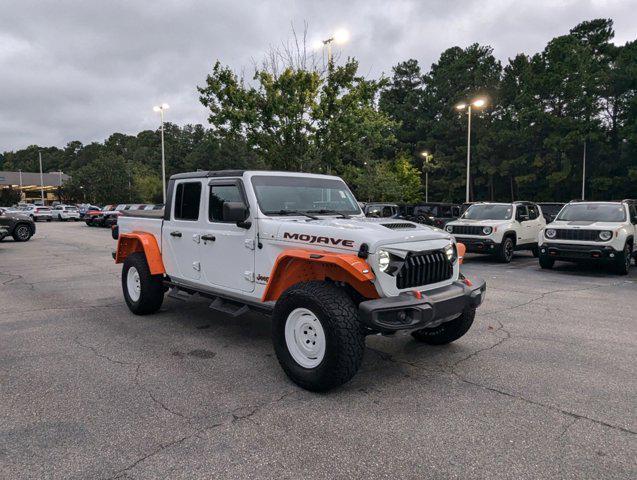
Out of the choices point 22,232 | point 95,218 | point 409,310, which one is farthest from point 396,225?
point 95,218

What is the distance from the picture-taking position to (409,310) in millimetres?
3844

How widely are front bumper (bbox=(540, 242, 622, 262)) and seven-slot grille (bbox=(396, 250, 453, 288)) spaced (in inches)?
316

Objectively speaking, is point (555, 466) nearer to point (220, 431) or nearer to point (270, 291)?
point (220, 431)

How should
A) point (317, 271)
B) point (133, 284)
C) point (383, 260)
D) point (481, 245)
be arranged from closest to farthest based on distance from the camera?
point (383, 260)
point (317, 271)
point (133, 284)
point (481, 245)

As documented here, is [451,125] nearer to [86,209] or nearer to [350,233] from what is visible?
[86,209]

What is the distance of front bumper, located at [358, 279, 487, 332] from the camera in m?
3.71

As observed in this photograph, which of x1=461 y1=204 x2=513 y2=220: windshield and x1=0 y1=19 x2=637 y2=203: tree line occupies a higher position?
x1=0 y1=19 x2=637 y2=203: tree line

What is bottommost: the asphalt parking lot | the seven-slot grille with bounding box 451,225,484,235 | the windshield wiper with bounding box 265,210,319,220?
the asphalt parking lot

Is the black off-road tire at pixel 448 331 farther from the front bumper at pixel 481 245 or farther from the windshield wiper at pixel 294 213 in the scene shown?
the front bumper at pixel 481 245

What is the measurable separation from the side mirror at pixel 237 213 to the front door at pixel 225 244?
4.0 inches

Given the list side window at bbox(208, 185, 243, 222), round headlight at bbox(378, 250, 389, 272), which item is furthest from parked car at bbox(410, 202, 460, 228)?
round headlight at bbox(378, 250, 389, 272)

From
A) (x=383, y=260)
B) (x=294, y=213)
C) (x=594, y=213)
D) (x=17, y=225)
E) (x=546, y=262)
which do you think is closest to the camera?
(x=383, y=260)

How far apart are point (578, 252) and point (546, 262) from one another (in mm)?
983

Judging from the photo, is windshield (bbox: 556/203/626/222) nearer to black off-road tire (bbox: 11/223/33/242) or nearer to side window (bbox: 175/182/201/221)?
side window (bbox: 175/182/201/221)
